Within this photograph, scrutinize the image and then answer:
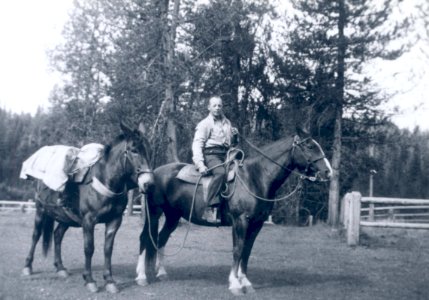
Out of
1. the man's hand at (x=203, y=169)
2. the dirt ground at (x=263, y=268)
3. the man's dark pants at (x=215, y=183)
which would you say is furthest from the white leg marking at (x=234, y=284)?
the man's hand at (x=203, y=169)

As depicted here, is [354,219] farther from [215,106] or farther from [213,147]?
[215,106]

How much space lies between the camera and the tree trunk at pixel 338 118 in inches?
881

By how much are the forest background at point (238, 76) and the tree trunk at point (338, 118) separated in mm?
55

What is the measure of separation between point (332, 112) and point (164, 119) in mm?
9321

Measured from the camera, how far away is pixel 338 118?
75.9 feet

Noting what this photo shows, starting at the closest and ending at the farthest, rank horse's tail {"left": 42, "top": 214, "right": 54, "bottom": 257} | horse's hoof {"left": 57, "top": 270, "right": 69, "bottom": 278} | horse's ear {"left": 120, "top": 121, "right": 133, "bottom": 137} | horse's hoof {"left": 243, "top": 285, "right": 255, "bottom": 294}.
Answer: horse's ear {"left": 120, "top": 121, "right": 133, "bottom": 137} → horse's hoof {"left": 243, "top": 285, "right": 255, "bottom": 294} → horse's hoof {"left": 57, "top": 270, "right": 69, "bottom": 278} → horse's tail {"left": 42, "top": 214, "right": 54, "bottom": 257}

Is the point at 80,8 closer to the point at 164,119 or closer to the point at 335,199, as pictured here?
the point at 164,119

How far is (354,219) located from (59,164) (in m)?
9.07

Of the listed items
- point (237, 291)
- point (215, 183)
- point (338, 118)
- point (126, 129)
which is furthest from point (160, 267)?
point (338, 118)

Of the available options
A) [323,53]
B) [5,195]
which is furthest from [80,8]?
[5,195]

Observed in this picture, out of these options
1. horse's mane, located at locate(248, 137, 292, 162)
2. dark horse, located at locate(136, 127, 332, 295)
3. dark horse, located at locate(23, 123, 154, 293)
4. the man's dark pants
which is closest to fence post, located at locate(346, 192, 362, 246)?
dark horse, located at locate(136, 127, 332, 295)

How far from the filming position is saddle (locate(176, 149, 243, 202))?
8.00 metres

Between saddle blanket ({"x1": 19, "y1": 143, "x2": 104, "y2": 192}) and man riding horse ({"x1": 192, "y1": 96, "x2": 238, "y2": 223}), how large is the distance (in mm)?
1760

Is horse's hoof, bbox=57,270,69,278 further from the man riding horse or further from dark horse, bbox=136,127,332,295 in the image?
the man riding horse
